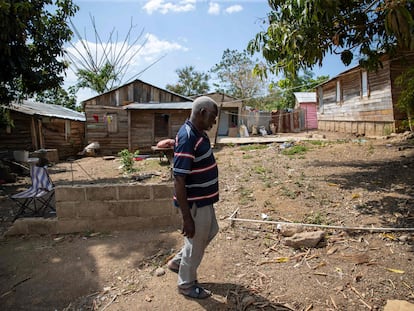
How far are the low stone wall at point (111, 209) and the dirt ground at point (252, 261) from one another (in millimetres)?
145

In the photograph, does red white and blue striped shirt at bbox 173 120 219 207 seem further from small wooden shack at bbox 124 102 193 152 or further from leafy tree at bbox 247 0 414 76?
small wooden shack at bbox 124 102 193 152

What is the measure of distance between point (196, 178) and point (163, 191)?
178 cm

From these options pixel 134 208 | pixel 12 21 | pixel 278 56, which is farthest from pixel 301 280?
pixel 12 21

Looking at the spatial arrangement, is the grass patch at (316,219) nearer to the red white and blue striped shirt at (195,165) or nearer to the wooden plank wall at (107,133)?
the red white and blue striped shirt at (195,165)

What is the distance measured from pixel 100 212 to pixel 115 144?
1220cm

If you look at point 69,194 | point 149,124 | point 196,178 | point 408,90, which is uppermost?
point 408,90

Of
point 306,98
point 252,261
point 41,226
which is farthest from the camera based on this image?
point 306,98

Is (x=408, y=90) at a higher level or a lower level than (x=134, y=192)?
higher

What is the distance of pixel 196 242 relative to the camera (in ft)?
7.62

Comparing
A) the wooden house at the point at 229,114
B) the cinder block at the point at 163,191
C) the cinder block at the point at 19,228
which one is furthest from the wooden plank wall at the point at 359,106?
the cinder block at the point at 19,228

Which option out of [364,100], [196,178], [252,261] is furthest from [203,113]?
[364,100]

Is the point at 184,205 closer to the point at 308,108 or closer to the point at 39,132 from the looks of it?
the point at 39,132

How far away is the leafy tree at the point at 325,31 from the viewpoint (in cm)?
330

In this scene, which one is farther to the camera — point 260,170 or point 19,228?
point 260,170
